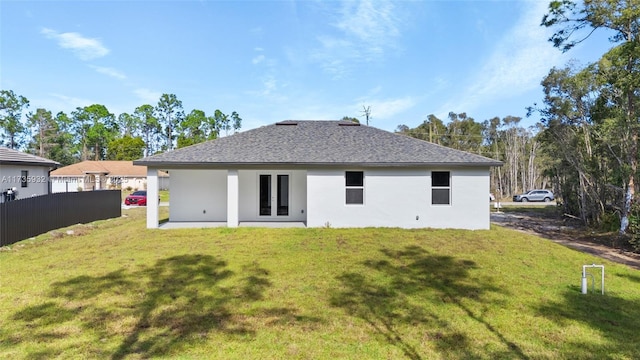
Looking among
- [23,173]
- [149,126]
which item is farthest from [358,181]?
[149,126]

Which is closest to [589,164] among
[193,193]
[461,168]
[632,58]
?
[632,58]

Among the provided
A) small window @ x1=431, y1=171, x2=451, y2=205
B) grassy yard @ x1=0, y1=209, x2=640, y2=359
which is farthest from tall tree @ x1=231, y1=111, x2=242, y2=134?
small window @ x1=431, y1=171, x2=451, y2=205

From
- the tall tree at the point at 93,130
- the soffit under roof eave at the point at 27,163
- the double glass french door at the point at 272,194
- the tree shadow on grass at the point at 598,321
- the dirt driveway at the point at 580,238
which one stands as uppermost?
the tall tree at the point at 93,130

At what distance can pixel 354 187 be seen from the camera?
12281mm

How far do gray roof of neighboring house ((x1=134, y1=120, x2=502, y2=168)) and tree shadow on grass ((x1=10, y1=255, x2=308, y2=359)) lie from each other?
546 centimetres

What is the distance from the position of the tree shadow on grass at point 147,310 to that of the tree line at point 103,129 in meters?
48.6

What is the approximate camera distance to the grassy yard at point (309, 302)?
3.99 metres

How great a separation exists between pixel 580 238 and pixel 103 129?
67.8m

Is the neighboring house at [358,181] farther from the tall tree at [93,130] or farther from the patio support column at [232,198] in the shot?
the tall tree at [93,130]

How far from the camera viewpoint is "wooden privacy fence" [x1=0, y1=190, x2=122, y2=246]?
32.1 ft

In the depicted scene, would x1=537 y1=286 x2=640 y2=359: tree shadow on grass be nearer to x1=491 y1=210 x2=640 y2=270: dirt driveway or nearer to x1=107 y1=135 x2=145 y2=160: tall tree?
x1=491 y1=210 x2=640 y2=270: dirt driveway

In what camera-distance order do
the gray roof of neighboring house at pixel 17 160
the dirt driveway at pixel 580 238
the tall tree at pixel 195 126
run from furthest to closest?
the tall tree at pixel 195 126, the gray roof of neighboring house at pixel 17 160, the dirt driveway at pixel 580 238

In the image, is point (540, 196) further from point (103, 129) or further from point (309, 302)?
point (103, 129)

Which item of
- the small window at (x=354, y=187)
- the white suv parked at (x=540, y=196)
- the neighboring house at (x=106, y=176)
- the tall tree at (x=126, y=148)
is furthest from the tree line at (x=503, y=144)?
the tall tree at (x=126, y=148)
